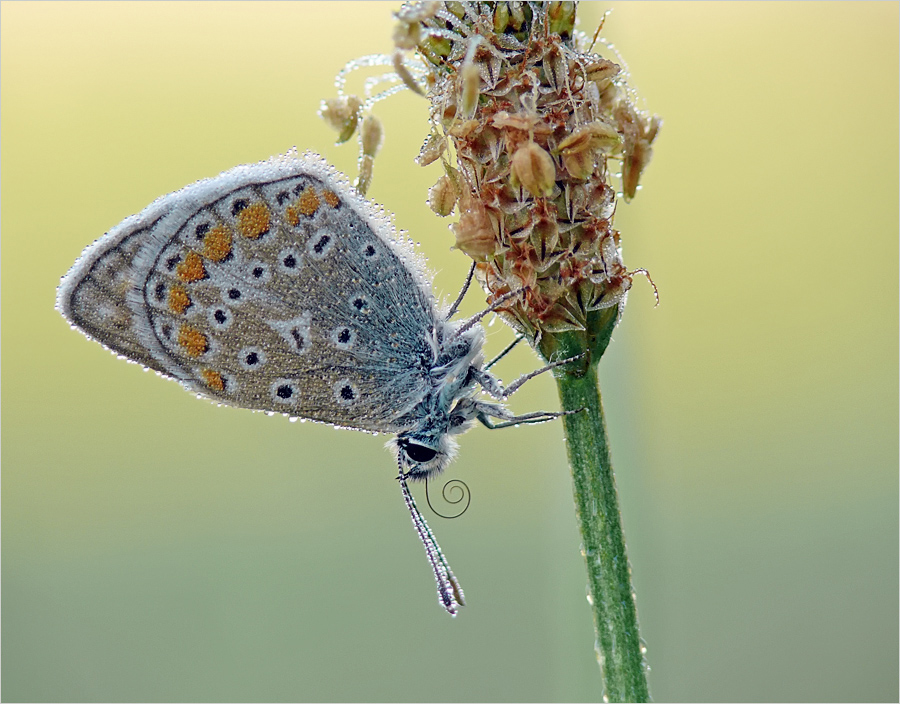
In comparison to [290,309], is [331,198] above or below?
above

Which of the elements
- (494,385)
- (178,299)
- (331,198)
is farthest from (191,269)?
(494,385)

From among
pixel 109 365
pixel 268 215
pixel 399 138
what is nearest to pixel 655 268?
pixel 399 138

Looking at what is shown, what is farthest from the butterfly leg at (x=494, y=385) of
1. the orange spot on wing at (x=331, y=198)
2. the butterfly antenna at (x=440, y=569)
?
the orange spot on wing at (x=331, y=198)

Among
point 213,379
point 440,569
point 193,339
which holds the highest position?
point 193,339

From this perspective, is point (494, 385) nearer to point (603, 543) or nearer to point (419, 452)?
point (419, 452)

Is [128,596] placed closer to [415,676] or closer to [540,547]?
[415,676]

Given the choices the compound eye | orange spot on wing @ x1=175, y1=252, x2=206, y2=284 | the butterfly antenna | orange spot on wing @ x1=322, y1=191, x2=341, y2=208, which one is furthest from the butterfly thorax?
orange spot on wing @ x1=175, y1=252, x2=206, y2=284
